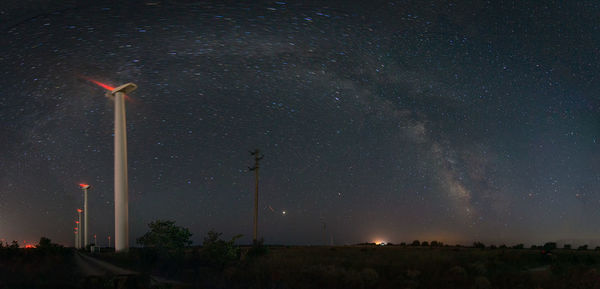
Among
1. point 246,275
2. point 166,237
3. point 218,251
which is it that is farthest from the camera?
point 166,237

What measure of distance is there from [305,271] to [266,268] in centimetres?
229

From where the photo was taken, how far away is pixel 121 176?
95.9 ft

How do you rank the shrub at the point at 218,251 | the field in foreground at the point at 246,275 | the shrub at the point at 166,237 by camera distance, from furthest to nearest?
the shrub at the point at 166,237 → the shrub at the point at 218,251 → the field in foreground at the point at 246,275

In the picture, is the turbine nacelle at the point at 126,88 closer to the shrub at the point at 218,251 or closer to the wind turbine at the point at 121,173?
the wind turbine at the point at 121,173

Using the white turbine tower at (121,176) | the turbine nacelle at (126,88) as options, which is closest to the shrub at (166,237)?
the white turbine tower at (121,176)

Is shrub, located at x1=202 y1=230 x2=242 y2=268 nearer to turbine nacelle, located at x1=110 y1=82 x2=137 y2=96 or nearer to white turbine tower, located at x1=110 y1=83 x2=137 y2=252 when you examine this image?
white turbine tower, located at x1=110 y1=83 x2=137 y2=252

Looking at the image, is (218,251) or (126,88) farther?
(126,88)

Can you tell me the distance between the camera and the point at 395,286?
1738cm

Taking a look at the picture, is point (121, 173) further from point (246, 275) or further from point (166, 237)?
point (246, 275)

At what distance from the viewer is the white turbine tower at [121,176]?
2825 cm

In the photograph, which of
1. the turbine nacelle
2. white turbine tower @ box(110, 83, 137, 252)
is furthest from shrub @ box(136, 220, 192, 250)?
the turbine nacelle

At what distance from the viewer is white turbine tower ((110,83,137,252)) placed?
28.2m

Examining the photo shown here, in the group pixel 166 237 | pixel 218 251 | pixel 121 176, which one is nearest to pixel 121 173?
pixel 121 176

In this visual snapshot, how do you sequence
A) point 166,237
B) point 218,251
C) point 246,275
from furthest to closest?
point 166,237
point 218,251
point 246,275
